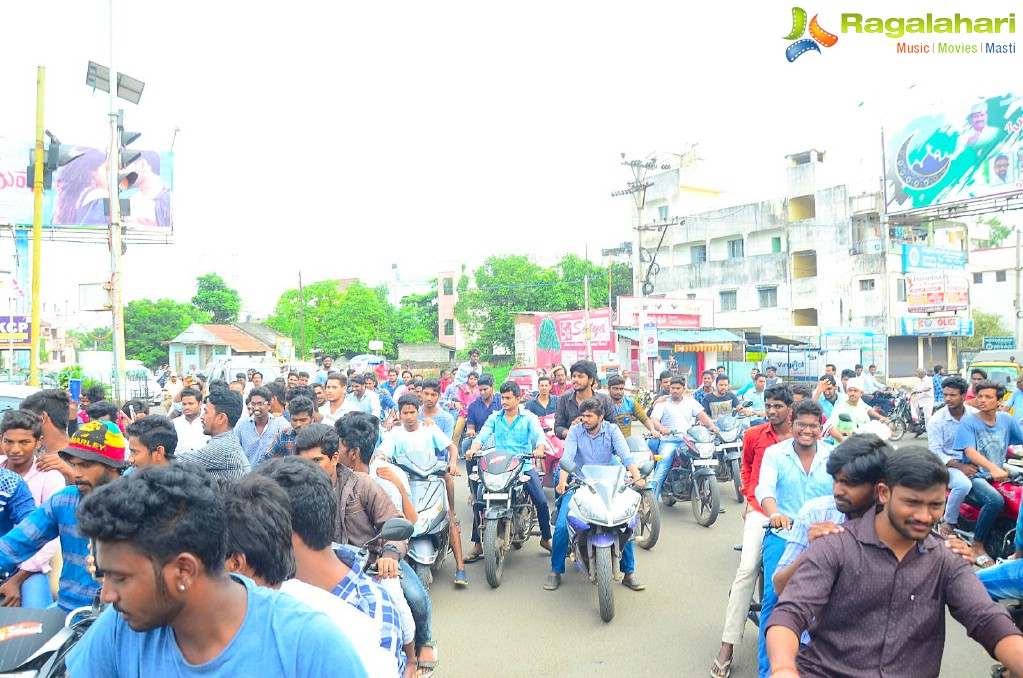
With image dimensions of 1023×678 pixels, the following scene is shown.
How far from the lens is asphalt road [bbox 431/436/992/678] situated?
189 inches

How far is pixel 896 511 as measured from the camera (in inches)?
98.4

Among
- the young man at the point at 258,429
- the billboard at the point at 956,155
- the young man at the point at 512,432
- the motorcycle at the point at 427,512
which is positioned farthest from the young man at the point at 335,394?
Result: the billboard at the point at 956,155

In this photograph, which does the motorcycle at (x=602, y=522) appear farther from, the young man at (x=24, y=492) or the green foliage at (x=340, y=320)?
the green foliage at (x=340, y=320)

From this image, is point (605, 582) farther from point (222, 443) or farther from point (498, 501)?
point (222, 443)

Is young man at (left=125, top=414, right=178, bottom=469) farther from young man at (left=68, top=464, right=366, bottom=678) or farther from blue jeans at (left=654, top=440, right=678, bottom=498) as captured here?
blue jeans at (left=654, top=440, right=678, bottom=498)

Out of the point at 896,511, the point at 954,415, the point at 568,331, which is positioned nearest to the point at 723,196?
the point at 568,331

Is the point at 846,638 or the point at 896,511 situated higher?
the point at 896,511

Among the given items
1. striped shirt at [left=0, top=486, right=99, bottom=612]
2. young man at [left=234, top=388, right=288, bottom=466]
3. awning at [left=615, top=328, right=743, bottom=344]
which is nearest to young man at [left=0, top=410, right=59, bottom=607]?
striped shirt at [left=0, top=486, right=99, bottom=612]

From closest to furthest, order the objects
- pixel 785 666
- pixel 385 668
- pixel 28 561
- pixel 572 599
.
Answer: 1. pixel 385 668
2. pixel 785 666
3. pixel 28 561
4. pixel 572 599

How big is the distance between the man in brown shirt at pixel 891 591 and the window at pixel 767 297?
124ft

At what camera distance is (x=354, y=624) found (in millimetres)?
2041

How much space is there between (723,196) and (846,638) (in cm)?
4374

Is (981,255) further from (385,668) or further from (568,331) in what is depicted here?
(385,668)

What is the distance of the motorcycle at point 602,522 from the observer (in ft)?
18.1
